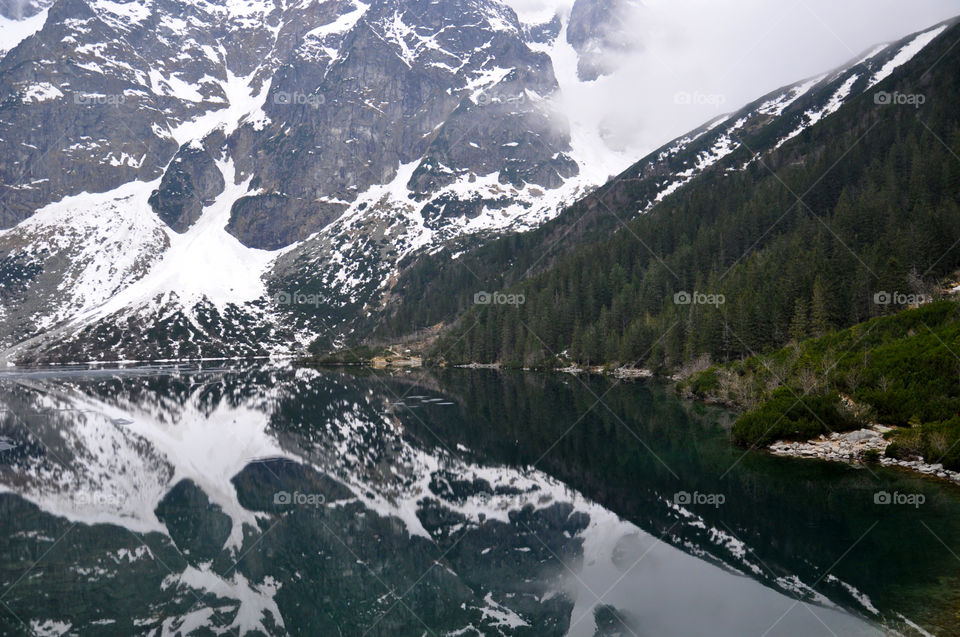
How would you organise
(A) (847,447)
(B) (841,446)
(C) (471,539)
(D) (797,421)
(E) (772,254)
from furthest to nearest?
(E) (772,254) → (D) (797,421) → (B) (841,446) → (A) (847,447) → (C) (471,539)

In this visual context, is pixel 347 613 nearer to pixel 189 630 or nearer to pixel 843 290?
pixel 189 630

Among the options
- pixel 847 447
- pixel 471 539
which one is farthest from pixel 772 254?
pixel 471 539

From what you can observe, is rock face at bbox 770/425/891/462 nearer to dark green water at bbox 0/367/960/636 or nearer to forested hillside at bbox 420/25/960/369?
dark green water at bbox 0/367/960/636

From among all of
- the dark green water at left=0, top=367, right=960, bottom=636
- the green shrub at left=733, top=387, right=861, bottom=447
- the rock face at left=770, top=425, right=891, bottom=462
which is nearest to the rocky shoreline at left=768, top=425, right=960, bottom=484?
the rock face at left=770, top=425, right=891, bottom=462

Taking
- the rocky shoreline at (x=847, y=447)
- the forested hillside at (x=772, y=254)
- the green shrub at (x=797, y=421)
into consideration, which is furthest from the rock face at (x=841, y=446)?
the forested hillside at (x=772, y=254)

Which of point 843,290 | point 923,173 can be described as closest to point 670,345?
point 843,290

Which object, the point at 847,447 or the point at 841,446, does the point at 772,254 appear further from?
the point at 847,447

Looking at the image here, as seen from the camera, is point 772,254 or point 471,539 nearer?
point 471,539
